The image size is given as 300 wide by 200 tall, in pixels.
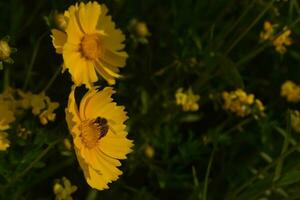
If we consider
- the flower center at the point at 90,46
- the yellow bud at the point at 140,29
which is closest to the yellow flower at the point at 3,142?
the flower center at the point at 90,46

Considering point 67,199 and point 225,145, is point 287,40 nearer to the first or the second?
point 225,145

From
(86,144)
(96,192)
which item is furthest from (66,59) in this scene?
(96,192)

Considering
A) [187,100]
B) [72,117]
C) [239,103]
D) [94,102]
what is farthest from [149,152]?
[72,117]

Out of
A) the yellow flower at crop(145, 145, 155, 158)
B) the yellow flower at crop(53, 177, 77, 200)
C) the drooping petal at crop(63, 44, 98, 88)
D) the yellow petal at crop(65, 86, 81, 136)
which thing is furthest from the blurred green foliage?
the yellow petal at crop(65, 86, 81, 136)

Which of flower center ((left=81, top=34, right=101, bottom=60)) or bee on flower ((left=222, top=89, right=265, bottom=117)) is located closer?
flower center ((left=81, top=34, right=101, bottom=60))

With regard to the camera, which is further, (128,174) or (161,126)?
(161,126)

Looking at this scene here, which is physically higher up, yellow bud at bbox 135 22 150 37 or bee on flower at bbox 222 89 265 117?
yellow bud at bbox 135 22 150 37

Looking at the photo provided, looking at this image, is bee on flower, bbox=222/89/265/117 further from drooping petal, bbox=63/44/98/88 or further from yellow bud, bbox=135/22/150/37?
drooping petal, bbox=63/44/98/88
